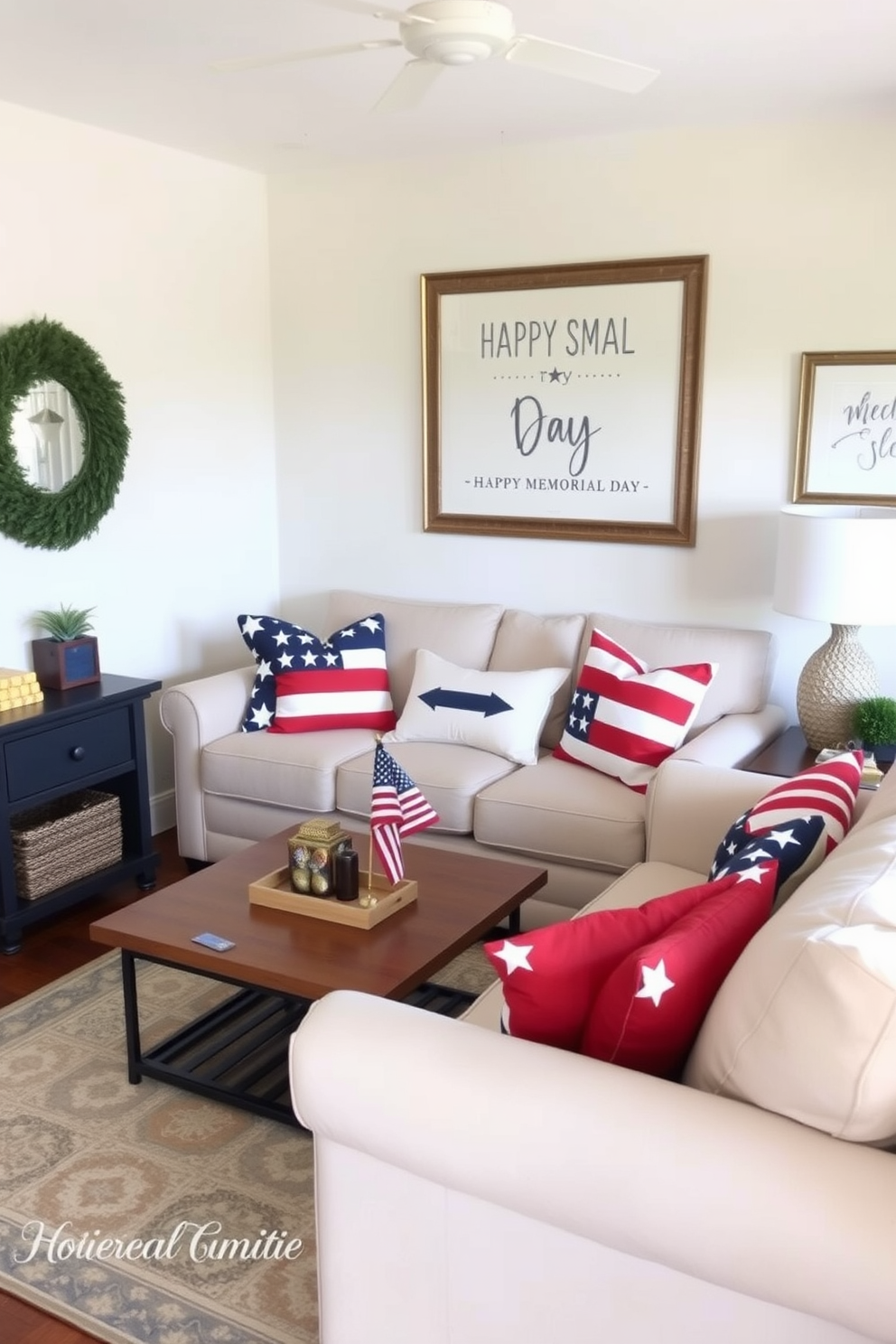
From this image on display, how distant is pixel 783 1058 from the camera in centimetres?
135

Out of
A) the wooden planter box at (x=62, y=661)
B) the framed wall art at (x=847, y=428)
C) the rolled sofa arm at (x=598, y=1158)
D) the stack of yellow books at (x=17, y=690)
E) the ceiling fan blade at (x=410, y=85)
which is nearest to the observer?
the rolled sofa arm at (x=598, y=1158)

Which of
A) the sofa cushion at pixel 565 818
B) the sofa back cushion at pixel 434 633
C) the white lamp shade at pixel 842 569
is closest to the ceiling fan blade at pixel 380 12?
the white lamp shade at pixel 842 569

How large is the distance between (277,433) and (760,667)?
2210mm

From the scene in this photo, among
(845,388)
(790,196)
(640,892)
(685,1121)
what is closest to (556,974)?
(685,1121)

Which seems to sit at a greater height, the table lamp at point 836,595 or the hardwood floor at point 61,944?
the table lamp at point 836,595

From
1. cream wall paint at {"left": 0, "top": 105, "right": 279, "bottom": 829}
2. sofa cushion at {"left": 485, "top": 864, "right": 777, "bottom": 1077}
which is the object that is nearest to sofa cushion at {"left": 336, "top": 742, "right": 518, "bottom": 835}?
cream wall paint at {"left": 0, "top": 105, "right": 279, "bottom": 829}

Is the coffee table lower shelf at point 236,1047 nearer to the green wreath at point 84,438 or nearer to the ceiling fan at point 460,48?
the green wreath at point 84,438

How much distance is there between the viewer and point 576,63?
88.9 inches

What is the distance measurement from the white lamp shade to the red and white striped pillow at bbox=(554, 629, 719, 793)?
0.40 m

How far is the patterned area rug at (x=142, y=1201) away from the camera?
200cm

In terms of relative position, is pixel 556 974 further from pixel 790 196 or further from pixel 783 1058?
pixel 790 196

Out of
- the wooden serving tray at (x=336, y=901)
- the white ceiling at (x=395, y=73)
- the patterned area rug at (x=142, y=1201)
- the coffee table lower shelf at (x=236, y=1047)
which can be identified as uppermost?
the white ceiling at (x=395, y=73)

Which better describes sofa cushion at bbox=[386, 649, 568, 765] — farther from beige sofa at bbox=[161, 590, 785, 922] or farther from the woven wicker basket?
the woven wicker basket

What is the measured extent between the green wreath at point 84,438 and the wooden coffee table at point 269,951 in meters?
1.37
